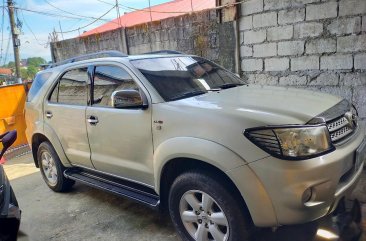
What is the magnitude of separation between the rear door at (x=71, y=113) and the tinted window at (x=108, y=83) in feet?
0.62

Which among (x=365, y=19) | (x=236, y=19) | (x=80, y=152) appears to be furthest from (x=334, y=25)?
(x=80, y=152)

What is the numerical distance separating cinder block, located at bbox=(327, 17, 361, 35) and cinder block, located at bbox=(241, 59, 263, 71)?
1220 mm

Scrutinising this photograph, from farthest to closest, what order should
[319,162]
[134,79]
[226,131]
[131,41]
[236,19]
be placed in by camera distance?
[131,41] < [236,19] < [134,79] < [226,131] < [319,162]

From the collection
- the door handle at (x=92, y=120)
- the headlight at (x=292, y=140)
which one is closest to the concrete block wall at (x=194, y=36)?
the door handle at (x=92, y=120)

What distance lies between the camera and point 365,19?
419 cm

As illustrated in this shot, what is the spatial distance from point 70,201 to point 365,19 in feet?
14.8

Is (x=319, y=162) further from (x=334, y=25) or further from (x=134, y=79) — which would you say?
(x=334, y=25)

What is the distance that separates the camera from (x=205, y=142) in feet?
8.25

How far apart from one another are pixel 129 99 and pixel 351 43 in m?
3.13

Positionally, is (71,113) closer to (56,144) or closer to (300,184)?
(56,144)

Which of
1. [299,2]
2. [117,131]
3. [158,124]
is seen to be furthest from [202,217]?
[299,2]

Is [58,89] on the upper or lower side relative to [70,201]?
upper

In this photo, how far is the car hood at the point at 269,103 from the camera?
241 cm

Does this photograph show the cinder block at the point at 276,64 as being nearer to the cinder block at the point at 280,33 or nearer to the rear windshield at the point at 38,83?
the cinder block at the point at 280,33
